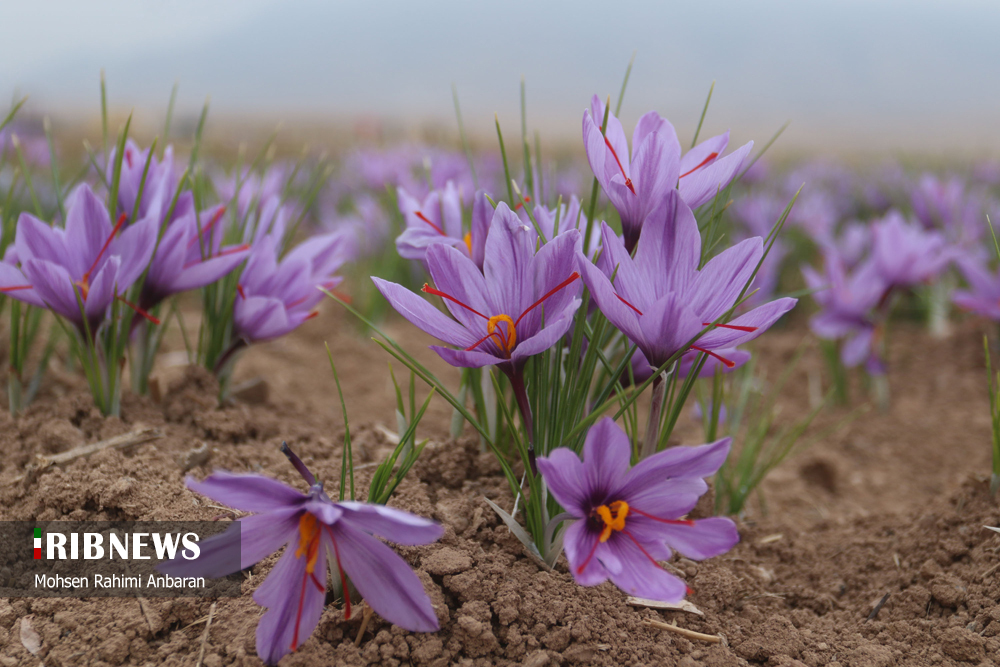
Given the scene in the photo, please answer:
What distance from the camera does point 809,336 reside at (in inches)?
136

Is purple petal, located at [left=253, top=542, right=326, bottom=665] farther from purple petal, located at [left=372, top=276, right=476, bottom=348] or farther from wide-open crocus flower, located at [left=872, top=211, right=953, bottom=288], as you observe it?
wide-open crocus flower, located at [left=872, top=211, right=953, bottom=288]

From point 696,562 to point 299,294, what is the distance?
3.09 feet

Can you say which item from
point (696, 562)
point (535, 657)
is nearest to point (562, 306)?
point (535, 657)

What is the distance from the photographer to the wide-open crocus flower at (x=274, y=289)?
1.46 meters

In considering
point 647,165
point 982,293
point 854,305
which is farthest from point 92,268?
point 982,293

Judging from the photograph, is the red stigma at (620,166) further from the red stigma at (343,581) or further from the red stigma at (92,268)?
the red stigma at (92,268)

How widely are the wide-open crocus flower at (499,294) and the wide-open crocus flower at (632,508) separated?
0.50 ft

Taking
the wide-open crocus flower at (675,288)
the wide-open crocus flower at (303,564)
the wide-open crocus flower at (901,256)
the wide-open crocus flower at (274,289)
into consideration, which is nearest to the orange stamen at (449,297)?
the wide-open crocus flower at (675,288)

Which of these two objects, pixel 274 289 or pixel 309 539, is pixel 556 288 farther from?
pixel 274 289

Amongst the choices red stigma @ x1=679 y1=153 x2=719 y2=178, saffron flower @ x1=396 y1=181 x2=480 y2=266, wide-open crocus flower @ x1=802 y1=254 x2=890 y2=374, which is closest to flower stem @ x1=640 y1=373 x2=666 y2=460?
red stigma @ x1=679 y1=153 x2=719 y2=178

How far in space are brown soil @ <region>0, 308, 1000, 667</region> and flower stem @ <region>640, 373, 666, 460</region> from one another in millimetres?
227

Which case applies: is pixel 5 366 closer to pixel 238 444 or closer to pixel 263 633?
pixel 238 444

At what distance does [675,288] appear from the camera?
36.8 inches

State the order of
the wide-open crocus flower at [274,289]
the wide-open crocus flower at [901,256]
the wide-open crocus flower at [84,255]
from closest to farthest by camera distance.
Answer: the wide-open crocus flower at [84,255], the wide-open crocus flower at [274,289], the wide-open crocus flower at [901,256]
